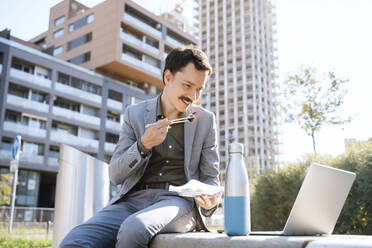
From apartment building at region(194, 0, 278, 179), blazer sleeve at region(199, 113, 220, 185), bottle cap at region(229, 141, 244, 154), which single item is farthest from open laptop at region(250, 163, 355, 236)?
apartment building at region(194, 0, 278, 179)

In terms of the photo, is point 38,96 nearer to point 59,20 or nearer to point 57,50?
point 57,50

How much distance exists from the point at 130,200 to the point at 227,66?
7118cm

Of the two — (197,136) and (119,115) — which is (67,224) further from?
(119,115)

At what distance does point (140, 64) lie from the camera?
33469 mm

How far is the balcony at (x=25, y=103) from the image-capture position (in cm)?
2549

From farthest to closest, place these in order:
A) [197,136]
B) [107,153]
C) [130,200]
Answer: [107,153]
[197,136]
[130,200]

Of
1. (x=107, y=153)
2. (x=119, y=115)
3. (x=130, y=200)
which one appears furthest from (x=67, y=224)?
(x=119, y=115)

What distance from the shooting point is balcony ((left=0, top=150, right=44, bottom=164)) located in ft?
81.5

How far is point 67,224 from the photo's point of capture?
329cm

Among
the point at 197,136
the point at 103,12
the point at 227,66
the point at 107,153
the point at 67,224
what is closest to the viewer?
the point at 197,136

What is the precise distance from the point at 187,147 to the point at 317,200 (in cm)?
93

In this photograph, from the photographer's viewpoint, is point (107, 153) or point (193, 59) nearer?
point (193, 59)

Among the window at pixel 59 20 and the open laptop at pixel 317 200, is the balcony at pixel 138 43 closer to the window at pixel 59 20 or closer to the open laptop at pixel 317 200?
the window at pixel 59 20

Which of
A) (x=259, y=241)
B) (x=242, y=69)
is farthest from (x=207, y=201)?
(x=242, y=69)
